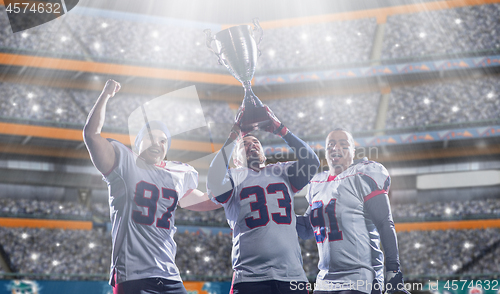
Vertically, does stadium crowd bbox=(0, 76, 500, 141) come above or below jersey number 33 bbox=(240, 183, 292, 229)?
above

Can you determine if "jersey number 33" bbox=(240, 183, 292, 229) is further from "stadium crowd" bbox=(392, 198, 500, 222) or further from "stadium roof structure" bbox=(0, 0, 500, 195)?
"stadium crowd" bbox=(392, 198, 500, 222)

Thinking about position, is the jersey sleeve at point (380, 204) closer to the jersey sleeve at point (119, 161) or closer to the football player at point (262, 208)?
the football player at point (262, 208)

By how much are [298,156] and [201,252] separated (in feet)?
44.5

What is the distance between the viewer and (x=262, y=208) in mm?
3725

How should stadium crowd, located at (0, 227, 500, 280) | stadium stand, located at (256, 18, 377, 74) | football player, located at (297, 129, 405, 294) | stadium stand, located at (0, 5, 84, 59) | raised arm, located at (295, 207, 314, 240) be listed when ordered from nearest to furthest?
football player, located at (297, 129, 405, 294)
raised arm, located at (295, 207, 314, 240)
stadium crowd, located at (0, 227, 500, 280)
stadium stand, located at (0, 5, 84, 59)
stadium stand, located at (256, 18, 377, 74)

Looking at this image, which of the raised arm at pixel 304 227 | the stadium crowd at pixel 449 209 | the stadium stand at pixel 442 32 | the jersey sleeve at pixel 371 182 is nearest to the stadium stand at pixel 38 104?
the stadium crowd at pixel 449 209

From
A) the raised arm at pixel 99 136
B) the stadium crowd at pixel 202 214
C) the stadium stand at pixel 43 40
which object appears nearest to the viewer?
the raised arm at pixel 99 136

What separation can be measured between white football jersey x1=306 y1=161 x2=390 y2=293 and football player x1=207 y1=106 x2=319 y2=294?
490mm

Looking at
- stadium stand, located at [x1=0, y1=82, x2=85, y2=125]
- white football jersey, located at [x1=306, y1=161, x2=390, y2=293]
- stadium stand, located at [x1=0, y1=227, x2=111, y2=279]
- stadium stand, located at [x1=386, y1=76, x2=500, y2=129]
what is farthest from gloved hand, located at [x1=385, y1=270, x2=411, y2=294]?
stadium stand, located at [x1=0, y1=82, x2=85, y2=125]

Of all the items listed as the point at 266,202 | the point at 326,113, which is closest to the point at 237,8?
the point at 326,113

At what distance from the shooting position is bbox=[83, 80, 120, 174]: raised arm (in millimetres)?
3371

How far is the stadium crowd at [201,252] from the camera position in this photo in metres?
15.1

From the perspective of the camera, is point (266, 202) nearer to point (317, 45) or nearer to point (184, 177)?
point (184, 177)

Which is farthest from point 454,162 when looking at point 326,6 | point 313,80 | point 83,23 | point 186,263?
point 83,23
